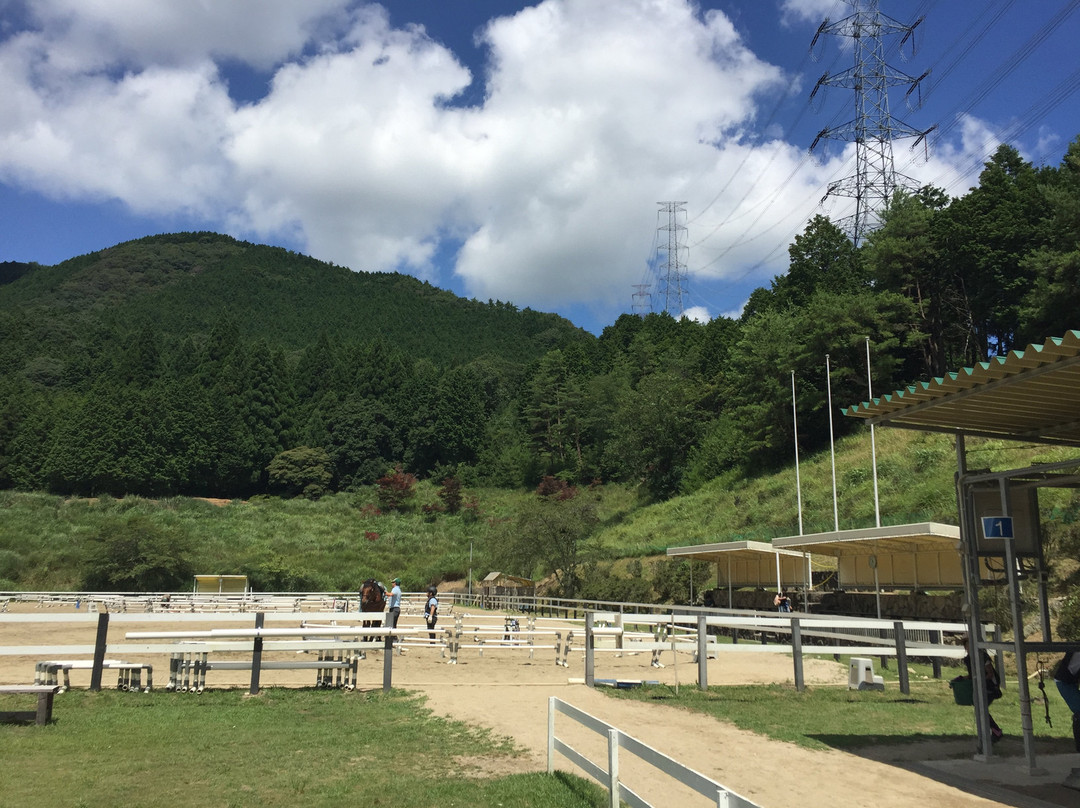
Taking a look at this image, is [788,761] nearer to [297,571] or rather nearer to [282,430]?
[297,571]

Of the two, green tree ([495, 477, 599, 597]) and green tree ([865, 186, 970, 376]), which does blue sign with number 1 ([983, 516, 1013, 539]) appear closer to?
green tree ([495, 477, 599, 597])

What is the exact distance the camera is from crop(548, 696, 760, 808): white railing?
12.5 feet

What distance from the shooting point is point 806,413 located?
5775cm

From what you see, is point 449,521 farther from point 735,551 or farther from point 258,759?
point 258,759

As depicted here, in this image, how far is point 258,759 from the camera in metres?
7.36

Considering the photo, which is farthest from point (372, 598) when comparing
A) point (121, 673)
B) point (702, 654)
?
point (702, 654)

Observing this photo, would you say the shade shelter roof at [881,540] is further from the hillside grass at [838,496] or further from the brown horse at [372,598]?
the brown horse at [372,598]

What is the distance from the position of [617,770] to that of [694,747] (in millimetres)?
3006

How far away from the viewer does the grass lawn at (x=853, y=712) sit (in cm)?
891

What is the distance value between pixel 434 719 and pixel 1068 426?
24.1 feet

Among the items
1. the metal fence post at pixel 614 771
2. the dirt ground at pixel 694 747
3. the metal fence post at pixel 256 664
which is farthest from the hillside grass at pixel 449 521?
the metal fence post at pixel 614 771

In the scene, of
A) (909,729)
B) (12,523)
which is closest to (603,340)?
(12,523)

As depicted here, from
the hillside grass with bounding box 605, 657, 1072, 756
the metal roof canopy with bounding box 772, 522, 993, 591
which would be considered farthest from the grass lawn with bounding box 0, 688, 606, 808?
the metal roof canopy with bounding box 772, 522, 993, 591

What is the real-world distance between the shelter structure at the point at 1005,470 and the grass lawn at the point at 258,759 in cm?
383
